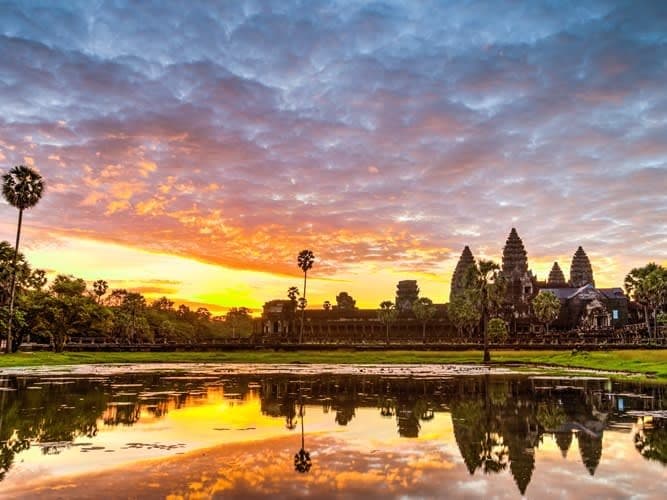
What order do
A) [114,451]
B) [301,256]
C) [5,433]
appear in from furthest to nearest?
[301,256], [5,433], [114,451]

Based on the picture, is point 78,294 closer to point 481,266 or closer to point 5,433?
point 481,266

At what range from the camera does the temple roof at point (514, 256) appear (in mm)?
126500

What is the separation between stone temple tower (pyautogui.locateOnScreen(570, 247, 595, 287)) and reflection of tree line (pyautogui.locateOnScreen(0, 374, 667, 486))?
119 meters

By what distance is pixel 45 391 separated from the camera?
23.3 meters

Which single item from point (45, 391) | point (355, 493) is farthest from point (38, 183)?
point (355, 493)

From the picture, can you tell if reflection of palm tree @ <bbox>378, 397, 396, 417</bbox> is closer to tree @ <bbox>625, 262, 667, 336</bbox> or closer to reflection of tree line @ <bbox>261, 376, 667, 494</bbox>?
reflection of tree line @ <bbox>261, 376, 667, 494</bbox>

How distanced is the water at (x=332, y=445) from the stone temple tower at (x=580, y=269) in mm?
126034

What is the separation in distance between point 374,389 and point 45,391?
12.7m

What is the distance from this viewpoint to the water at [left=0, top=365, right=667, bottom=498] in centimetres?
908

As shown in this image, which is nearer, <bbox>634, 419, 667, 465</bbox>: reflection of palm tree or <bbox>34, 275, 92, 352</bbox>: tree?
<bbox>634, 419, 667, 465</bbox>: reflection of palm tree

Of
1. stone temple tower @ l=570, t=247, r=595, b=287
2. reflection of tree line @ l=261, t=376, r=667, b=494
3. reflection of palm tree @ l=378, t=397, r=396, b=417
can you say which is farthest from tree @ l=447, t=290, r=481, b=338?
reflection of palm tree @ l=378, t=397, r=396, b=417

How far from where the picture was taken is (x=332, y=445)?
1235cm

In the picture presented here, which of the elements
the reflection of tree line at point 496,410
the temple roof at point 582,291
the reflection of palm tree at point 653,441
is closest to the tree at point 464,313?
the temple roof at point 582,291

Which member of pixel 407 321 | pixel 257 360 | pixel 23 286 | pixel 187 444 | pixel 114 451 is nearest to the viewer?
pixel 114 451
